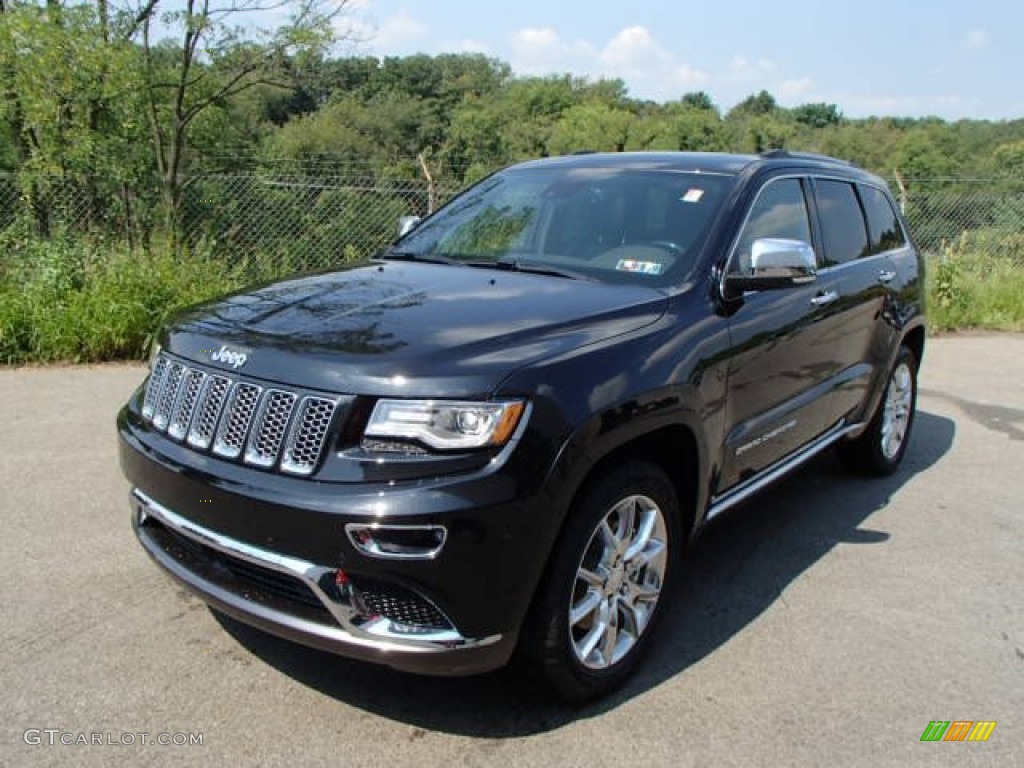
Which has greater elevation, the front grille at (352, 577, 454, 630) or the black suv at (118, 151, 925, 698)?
the black suv at (118, 151, 925, 698)

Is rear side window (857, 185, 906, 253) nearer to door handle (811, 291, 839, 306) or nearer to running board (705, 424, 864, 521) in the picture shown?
door handle (811, 291, 839, 306)

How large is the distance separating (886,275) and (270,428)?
12.2 feet

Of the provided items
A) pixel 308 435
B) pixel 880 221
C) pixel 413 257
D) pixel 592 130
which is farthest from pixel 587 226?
pixel 592 130

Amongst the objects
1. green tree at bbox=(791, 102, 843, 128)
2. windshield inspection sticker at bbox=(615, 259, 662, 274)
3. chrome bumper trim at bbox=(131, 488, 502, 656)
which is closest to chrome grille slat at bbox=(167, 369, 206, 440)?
chrome bumper trim at bbox=(131, 488, 502, 656)

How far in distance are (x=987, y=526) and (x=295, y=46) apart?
10.1 metres

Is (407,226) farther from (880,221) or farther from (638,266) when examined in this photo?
(880,221)

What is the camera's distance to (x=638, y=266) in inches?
134

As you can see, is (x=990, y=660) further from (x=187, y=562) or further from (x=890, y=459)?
(x=187, y=562)

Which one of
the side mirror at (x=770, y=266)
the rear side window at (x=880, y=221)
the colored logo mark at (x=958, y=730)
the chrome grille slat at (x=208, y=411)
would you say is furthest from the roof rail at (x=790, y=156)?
the chrome grille slat at (x=208, y=411)

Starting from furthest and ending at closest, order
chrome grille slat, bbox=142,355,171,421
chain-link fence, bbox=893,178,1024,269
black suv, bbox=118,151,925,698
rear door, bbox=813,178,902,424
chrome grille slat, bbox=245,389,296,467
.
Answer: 1. chain-link fence, bbox=893,178,1024,269
2. rear door, bbox=813,178,902,424
3. chrome grille slat, bbox=142,355,171,421
4. chrome grille slat, bbox=245,389,296,467
5. black suv, bbox=118,151,925,698

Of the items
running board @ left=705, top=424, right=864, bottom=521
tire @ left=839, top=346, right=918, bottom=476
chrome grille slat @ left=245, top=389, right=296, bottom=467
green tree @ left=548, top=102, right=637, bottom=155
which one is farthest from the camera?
green tree @ left=548, top=102, right=637, bottom=155

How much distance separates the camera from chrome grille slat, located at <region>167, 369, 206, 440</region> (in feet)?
8.88

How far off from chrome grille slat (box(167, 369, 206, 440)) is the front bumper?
289mm

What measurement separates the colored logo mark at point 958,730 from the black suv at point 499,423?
94 cm
